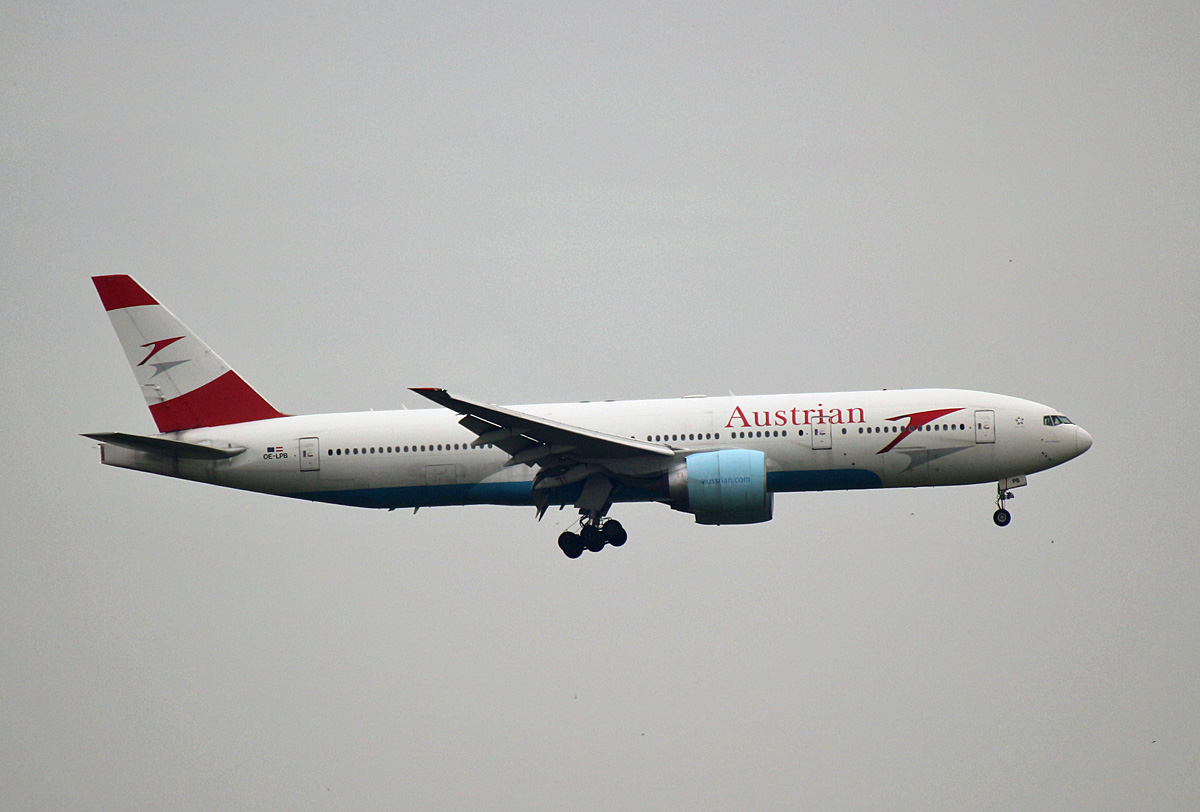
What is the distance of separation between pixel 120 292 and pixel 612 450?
696 inches

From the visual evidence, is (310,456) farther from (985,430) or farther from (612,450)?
(985,430)

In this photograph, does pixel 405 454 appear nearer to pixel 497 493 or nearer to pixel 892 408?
pixel 497 493

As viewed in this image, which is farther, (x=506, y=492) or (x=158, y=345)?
(x=158, y=345)

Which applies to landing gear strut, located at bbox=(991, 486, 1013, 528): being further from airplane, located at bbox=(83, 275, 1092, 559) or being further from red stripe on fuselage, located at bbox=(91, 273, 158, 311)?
red stripe on fuselage, located at bbox=(91, 273, 158, 311)

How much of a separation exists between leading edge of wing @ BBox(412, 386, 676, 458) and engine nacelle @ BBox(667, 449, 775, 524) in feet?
3.93

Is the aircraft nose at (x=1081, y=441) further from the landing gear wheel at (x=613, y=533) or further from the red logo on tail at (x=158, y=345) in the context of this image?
the red logo on tail at (x=158, y=345)

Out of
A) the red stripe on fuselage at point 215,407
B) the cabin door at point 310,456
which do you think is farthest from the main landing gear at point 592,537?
the red stripe on fuselage at point 215,407

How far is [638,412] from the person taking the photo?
127 feet

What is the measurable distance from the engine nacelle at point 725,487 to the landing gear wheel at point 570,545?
431cm

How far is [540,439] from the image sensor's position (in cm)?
3691

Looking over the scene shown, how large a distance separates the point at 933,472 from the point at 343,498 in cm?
1763

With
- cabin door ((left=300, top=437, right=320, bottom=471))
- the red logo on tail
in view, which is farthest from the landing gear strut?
the red logo on tail

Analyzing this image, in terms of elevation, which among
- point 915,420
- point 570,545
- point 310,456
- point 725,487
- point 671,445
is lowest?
point 570,545

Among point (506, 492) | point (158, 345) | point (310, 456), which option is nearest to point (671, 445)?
point (506, 492)
